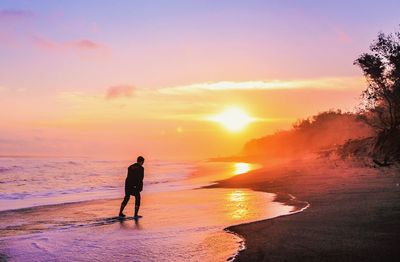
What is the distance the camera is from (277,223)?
11469mm

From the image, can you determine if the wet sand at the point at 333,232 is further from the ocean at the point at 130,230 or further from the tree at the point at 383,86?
the tree at the point at 383,86

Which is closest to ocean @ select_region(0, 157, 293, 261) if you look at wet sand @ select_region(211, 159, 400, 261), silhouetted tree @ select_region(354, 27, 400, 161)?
wet sand @ select_region(211, 159, 400, 261)

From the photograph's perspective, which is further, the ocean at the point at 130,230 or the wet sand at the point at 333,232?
the ocean at the point at 130,230

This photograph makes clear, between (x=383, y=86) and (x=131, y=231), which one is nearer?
(x=131, y=231)

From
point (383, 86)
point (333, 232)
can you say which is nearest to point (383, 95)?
point (383, 86)

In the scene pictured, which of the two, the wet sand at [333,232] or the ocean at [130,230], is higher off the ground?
the wet sand at [333,232]

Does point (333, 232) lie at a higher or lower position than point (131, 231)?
higher

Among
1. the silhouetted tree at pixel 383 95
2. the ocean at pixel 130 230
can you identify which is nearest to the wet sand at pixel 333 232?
the ocean at pixel 130 230

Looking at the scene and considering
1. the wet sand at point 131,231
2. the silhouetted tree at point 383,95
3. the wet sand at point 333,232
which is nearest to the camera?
the wet sand at point 333,232

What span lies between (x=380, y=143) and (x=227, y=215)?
2231cm

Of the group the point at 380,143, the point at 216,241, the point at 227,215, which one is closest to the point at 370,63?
the point at 380,143

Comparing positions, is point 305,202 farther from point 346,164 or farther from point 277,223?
point 346,164

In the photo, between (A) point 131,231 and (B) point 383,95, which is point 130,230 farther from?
(B) point 383,95

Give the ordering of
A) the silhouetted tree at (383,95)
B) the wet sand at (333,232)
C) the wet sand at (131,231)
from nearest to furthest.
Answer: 1. the wet sand at (333,232)
2. the wet sand at (131,231)
3. the silhouetted tree at (383,95)
